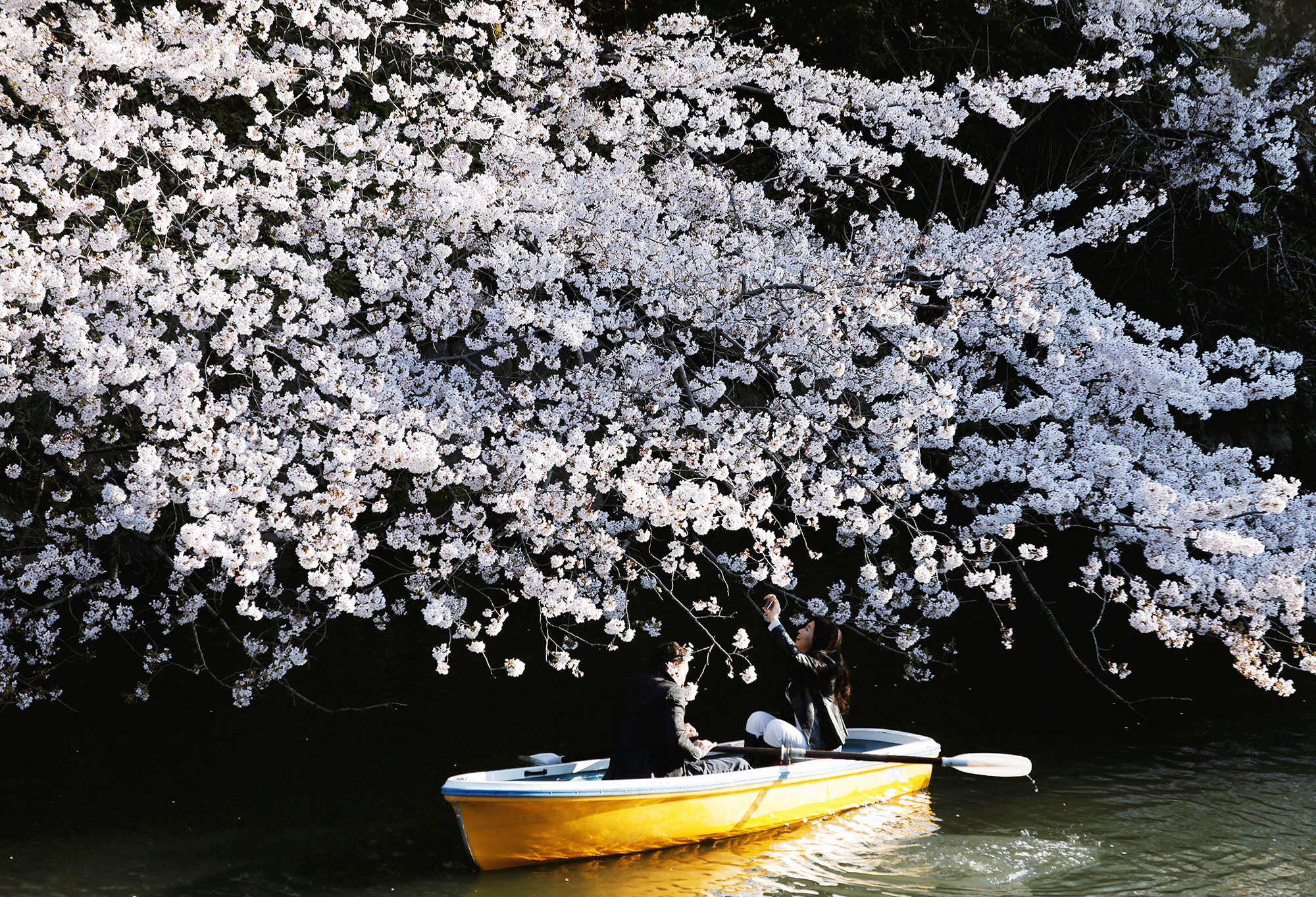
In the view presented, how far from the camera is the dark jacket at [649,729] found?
19.5 ft

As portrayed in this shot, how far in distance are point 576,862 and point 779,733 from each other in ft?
4.74

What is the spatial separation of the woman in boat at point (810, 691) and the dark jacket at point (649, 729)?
0.83 m

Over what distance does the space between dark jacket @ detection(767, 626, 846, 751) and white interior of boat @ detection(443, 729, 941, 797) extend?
7.3 inches

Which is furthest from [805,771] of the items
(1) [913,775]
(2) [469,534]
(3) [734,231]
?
(3) [734,231]

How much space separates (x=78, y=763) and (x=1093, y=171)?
1008 cm

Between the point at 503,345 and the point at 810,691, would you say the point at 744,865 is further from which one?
the point at 503,345

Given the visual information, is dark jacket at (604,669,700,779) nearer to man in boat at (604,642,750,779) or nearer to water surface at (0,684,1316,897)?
man in boat at (604,642,750,779)

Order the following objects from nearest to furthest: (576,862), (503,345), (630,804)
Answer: (630,804) → (576,862) → (503,345)

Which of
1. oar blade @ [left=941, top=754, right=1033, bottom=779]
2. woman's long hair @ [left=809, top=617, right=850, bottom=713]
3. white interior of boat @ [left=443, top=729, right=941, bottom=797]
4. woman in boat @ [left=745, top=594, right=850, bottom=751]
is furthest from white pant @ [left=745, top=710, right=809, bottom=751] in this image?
oar blade @ [left=941, top=754, right=1033, bottom=779]

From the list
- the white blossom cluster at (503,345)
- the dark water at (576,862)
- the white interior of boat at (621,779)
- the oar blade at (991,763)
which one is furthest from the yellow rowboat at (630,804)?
the white blossom cluster at (503,345)

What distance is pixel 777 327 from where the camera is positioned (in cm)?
807

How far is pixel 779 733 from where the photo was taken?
21.8 ft

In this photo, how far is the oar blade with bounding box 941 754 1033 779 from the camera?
6.39 metres

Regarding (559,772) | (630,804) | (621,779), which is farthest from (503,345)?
(630,804)
